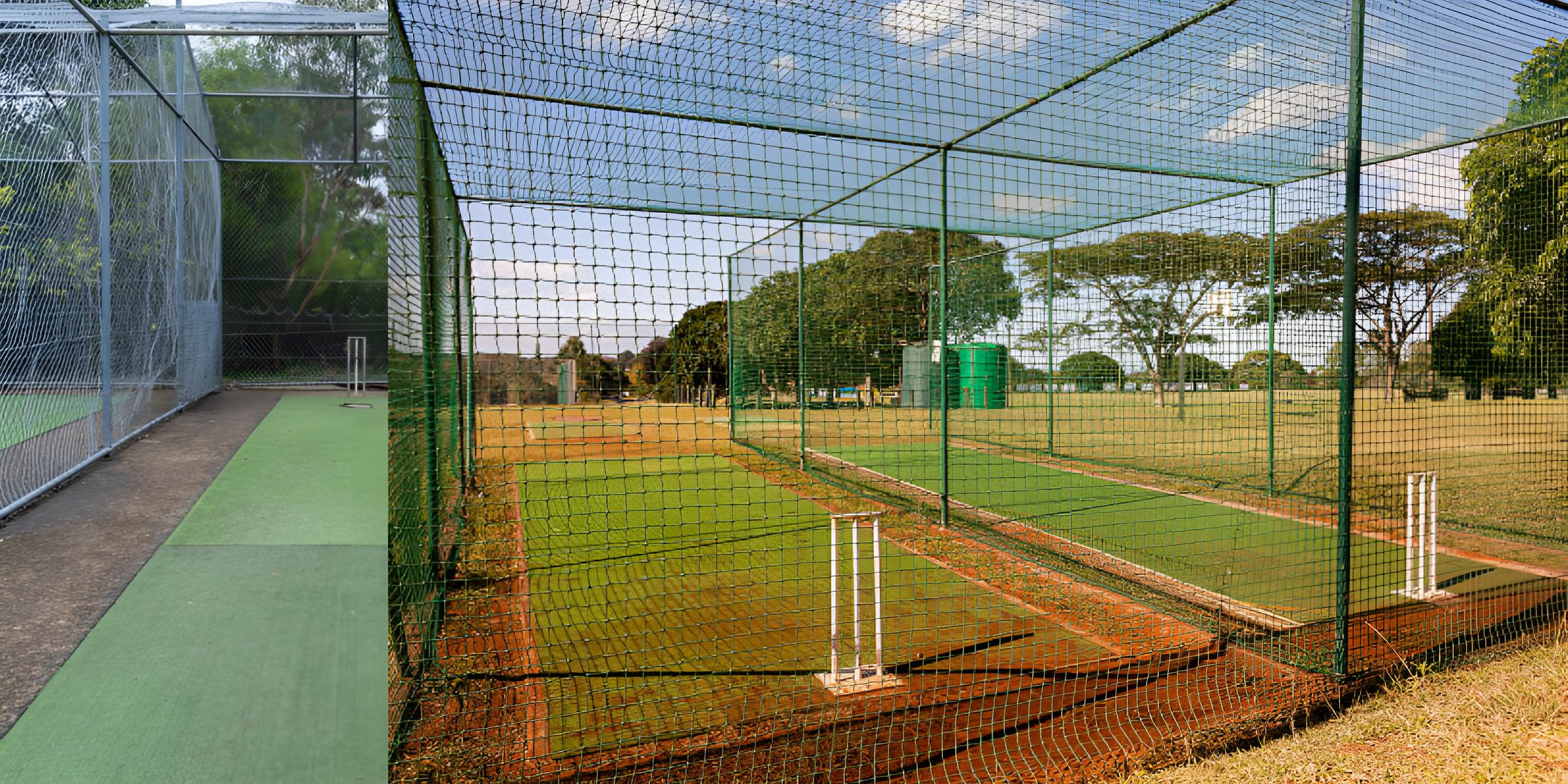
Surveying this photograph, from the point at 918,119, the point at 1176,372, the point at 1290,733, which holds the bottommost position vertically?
the point at 1290,733

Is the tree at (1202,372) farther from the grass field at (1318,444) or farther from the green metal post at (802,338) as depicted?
the green metal post at (802,338)

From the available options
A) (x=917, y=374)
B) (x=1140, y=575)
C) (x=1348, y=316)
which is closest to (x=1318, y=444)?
(x=1140, y=575)

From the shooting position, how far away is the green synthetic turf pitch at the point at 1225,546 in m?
3.91

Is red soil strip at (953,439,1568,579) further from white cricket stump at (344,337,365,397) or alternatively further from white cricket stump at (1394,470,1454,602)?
white cricket stump at (344,337,365,397)

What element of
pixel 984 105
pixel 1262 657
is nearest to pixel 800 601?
pixel 1262 657

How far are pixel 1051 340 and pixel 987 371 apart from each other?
2883 mm

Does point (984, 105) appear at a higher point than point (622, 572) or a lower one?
higher

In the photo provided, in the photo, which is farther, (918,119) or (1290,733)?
(918,119)

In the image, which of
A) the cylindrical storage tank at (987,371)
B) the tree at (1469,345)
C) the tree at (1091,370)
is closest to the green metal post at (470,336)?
the cylindrical storage tank at (987,371)

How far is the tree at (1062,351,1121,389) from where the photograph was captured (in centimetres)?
718

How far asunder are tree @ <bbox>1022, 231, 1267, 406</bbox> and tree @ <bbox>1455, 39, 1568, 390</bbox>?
58.8 inches

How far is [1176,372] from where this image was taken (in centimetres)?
728

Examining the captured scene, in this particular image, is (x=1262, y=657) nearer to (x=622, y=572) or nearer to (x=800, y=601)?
(x=800, y=601)

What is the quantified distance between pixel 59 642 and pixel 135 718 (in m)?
0.94
